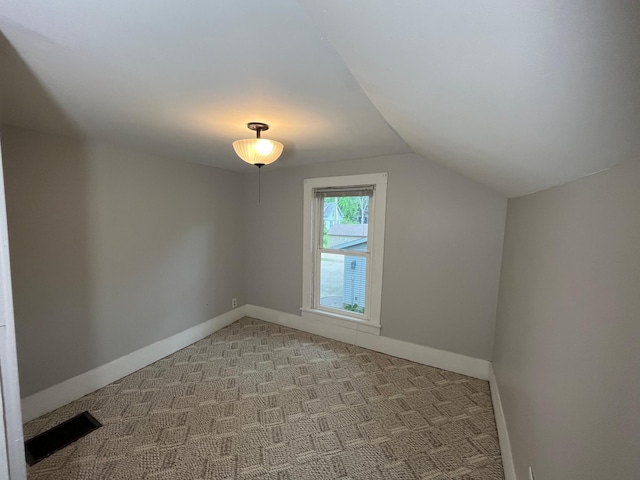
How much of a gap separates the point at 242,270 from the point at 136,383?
5.86 ft

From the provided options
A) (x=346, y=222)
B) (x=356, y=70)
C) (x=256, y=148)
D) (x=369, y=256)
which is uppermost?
(x=356, y=70)

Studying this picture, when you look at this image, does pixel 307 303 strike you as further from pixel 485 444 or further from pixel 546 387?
pixel 546 387

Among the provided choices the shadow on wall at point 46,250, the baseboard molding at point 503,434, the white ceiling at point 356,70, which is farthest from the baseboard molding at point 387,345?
the shadow on wall at point 46,250

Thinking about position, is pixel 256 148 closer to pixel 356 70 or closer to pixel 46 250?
pixel 356 70

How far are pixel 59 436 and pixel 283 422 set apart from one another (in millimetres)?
1538

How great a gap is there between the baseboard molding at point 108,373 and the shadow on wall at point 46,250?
96 millimetres

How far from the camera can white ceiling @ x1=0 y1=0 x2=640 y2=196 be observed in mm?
507

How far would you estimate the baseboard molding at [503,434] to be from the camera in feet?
5.16

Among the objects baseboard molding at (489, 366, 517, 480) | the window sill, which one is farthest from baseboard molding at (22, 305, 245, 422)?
baseboard molding at (489, 366, 517, 480)

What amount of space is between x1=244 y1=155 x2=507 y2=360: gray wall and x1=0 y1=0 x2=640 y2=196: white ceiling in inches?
33.2

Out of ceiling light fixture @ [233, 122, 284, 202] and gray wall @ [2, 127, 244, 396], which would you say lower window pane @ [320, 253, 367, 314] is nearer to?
gray wall @ [2, 127, 244, 396]

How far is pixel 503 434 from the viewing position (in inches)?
71.5

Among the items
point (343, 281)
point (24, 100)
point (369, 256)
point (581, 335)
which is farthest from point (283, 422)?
point (24, 100)

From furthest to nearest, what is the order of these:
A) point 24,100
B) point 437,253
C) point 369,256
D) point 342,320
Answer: point 342,320, point 369,256, point 437,253, point 24,100
